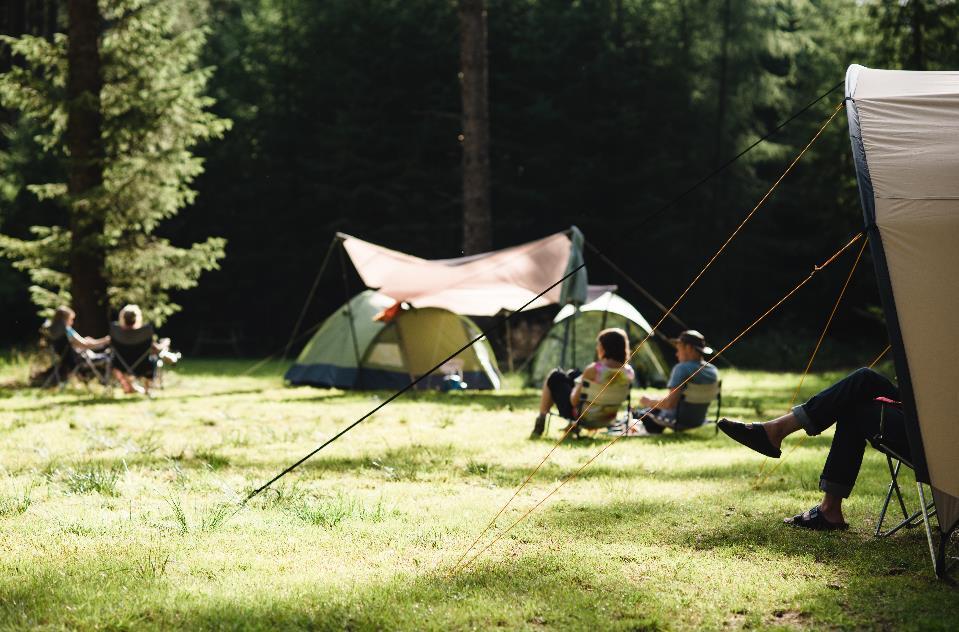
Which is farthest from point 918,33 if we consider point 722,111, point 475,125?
point 475,125

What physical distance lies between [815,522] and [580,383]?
116 inches

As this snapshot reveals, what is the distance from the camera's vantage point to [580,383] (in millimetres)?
7590

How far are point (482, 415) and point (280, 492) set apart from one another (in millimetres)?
4144

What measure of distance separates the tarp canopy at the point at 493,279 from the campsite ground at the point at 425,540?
9.31 feet

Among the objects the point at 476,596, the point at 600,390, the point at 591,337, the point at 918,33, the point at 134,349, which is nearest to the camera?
the point at 476,596

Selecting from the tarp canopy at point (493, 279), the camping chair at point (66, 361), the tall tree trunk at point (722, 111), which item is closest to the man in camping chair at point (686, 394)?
the tarp canopy at point (493, 279)

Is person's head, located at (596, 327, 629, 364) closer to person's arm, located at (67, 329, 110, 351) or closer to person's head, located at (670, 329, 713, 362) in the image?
person's head, located at (670, 329, 713, 362)

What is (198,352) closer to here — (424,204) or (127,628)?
(424,204)

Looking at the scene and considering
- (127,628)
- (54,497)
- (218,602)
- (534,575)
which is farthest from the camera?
(54,497)

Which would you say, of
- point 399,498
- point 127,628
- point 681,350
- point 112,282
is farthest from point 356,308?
point 127,628

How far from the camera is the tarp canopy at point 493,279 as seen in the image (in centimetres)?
1045

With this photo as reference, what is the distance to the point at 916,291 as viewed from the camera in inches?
164

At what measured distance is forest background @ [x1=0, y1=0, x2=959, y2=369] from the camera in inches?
857

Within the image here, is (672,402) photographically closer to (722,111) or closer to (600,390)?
(600,390)
